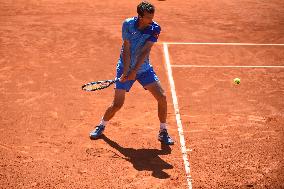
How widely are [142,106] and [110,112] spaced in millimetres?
1384

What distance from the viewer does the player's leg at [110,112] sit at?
6.55 m

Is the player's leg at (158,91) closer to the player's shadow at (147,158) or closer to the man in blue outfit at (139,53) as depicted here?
the man in blue outfit at (139,53)

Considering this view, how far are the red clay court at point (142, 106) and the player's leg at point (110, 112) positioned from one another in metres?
0.15

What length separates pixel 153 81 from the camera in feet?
21.2

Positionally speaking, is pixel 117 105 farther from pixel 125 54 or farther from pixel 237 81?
pixel 237 81

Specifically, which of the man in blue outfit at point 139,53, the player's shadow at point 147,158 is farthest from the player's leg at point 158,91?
the player's shadow at point 147,158

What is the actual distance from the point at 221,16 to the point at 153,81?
858 cm

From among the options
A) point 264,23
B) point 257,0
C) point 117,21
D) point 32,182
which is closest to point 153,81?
point 32,182

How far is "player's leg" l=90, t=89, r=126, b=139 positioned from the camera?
6.55 m

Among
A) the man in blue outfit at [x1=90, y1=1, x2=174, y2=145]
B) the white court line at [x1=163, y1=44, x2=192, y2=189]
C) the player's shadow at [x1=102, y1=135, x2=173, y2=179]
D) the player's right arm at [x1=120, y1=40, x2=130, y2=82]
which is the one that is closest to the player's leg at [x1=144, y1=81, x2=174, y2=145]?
the man in blue outfit at [x1=90, y1=1, x2=174, y2=145]

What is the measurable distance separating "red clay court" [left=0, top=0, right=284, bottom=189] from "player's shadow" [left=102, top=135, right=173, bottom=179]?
16mm

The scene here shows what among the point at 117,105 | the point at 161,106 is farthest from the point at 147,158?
the point at 117,105

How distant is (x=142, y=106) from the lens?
26.5 feet

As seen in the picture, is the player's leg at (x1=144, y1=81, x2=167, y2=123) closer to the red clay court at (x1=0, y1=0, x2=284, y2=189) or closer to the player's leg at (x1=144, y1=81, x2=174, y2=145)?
the player's leg at (x1=144, y1=81, x2=174, y2=145)
